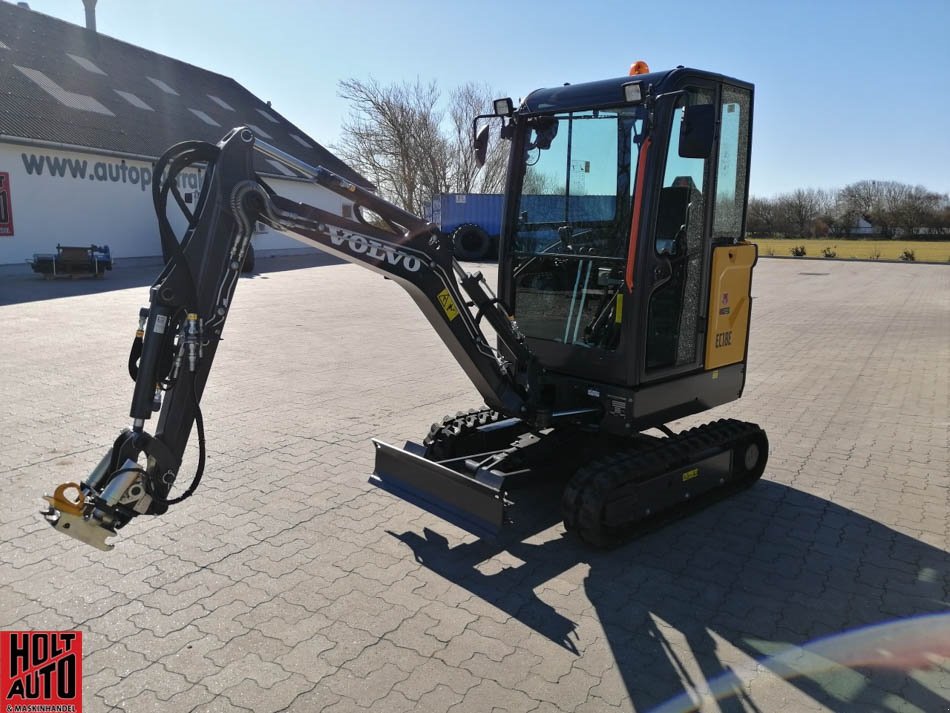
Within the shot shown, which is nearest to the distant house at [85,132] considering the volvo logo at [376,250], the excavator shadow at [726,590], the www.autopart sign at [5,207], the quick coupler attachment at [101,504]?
the www.autopart sign at [5,207]

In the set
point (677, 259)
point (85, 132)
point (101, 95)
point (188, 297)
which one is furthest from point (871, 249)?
point (188, 297)

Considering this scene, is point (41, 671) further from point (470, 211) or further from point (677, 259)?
point (470, 211)

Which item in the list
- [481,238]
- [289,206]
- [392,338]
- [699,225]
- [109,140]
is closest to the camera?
[289,206]

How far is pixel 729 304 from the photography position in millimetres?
5480

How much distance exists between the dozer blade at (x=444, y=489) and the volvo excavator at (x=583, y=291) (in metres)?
0.01

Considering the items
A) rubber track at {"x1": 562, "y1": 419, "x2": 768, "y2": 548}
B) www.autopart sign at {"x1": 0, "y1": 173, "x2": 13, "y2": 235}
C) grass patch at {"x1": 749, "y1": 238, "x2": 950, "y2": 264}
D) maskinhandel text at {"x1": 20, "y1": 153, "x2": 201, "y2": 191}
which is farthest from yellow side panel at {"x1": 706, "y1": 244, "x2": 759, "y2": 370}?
grass patch at {"x1": 749, "y1": 238, "x2": 950, "y2": 264}

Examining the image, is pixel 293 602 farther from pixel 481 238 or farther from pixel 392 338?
pixel 481 238

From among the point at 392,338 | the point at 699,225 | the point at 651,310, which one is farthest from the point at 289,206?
the point at 392,338

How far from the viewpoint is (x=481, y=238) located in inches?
1171

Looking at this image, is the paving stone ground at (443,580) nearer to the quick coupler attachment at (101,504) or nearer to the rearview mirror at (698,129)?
the quick coupler attachment at (101,504)

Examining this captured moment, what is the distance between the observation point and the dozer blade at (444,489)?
4.32 metres

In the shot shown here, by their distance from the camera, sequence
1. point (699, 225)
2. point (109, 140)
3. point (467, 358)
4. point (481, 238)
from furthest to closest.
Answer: point (481, 238) < point (109, 140) < point (699, 225) < point (467, 358)

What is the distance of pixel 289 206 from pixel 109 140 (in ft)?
75.1

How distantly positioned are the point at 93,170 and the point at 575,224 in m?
22.1
